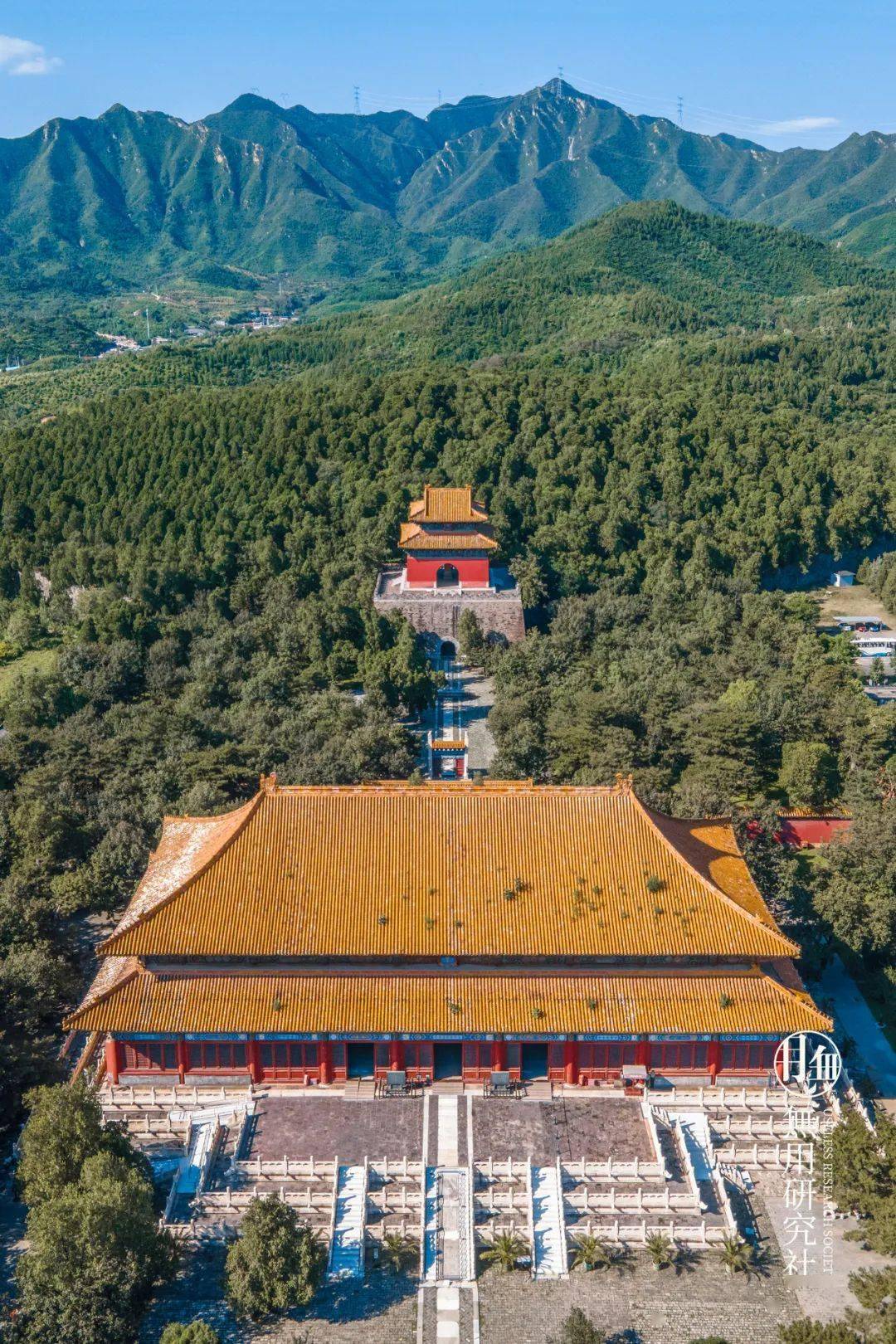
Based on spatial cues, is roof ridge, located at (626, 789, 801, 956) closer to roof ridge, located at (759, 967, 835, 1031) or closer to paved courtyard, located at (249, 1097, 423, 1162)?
roof ridge, located at (759, 967, 835, 1031)

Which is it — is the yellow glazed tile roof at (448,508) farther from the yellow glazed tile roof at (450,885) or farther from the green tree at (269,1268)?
the green tree at (269,1268)

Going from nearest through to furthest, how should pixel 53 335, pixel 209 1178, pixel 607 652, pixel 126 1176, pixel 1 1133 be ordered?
pixel 126 1176
pixel 209 1178
pixel 1 1133
pixel 607 652
pixel 53 335

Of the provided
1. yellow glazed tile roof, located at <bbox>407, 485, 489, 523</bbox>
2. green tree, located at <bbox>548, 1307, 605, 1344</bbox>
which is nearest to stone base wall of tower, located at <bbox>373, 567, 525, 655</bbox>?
yellow glazed tile roof, located at <bbox>407, 485, 489, 523</bbox>

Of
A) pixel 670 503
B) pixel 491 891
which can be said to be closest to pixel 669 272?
pixel 670 503

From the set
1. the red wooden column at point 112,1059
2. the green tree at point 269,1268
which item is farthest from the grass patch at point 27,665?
the green tree at point 269,1268

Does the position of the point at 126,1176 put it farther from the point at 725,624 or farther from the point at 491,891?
the point at 725,624

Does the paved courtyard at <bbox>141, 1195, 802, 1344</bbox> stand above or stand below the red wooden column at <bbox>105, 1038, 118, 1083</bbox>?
below

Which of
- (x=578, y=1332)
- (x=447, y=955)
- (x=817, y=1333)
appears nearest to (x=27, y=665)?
(x=447, y=955)
